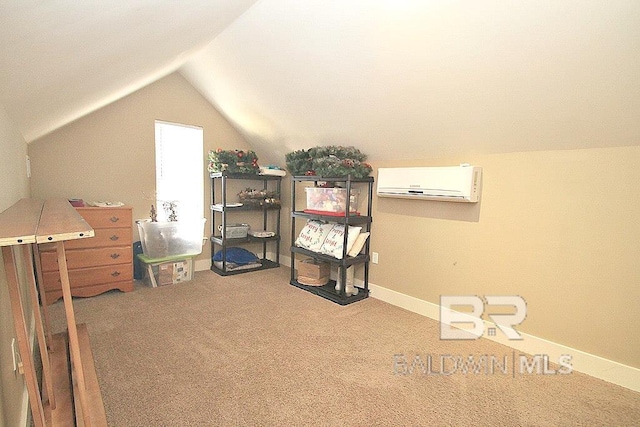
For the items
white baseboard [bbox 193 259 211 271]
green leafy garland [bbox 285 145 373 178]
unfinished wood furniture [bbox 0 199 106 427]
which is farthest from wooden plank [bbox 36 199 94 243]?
white baseboard [bbox 193 259 211 271]

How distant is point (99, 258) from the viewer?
3.15m

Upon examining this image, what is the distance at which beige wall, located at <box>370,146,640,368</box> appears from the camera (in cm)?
198

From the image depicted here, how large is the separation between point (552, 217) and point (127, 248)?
12.0 feet

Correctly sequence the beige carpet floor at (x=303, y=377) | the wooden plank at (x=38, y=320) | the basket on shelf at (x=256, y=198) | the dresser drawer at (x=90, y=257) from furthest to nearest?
the basket on shelf at (x=256, y=198) < the dresser drawer at (x=90, y=257) < the beige carpet floor at (x=303, y=377) < the wooden plank at (x=38, y=320)

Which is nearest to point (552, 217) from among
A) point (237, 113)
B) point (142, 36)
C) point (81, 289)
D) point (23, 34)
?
point (142, 36)

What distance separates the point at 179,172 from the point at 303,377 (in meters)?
3.01

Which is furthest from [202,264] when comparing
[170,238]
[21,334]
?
[21,334]

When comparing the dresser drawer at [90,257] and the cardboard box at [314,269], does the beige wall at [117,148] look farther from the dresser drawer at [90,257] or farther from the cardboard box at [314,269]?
the cardboard box at [314,269]

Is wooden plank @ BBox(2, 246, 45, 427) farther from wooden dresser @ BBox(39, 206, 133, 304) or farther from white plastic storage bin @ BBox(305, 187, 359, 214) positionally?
white plastic storage bin @ BBox(305, 187, 359, 214)

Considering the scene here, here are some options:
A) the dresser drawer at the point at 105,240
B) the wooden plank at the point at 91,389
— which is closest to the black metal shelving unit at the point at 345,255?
the dresser drawer at the point at 105,240

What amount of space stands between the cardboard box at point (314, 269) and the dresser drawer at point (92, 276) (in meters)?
1.73

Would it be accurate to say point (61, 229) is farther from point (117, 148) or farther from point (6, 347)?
point (117, 148)

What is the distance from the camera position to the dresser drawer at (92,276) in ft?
9.68

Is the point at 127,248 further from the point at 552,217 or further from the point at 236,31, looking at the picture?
the point at 552,217
